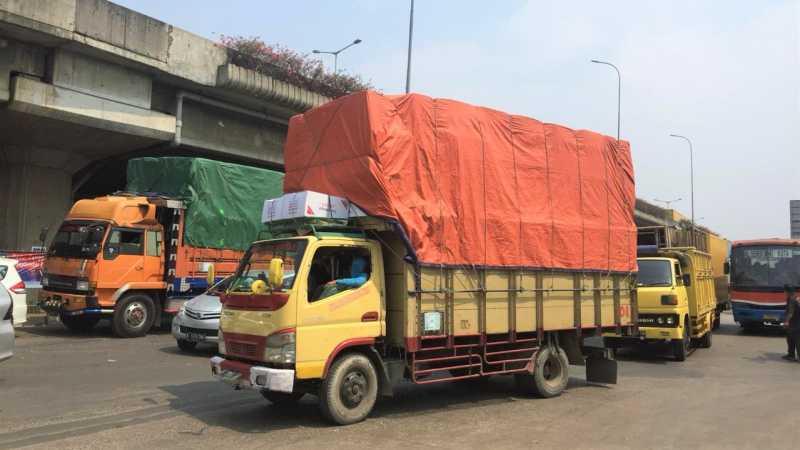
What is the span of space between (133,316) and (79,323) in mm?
1716

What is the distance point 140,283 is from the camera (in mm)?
14320

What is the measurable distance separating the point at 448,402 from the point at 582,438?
222 cm

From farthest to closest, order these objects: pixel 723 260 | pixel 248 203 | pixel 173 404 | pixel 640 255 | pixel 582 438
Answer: pixel 723 260 < pixel 248 203 < pixel 640 255 < pixel 173 404 < pixel 582 438

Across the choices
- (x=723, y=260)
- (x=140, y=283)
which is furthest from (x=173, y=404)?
(x=723, y=260)

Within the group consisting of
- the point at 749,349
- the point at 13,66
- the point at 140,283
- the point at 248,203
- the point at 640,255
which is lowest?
the point at 749,349

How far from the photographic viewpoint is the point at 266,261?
7.13m

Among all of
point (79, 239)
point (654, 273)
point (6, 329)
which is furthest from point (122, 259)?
point (654, 273)

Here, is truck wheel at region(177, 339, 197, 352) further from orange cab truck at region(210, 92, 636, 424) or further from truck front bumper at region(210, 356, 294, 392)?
truck front bumper at region(210, 356, 294, 392)

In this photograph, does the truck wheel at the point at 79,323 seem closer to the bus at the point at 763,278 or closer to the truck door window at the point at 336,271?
the truck door window at the point at 336,271

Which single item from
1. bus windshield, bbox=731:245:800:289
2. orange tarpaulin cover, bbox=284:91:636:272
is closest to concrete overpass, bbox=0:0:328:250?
orange tarpaulin cover, bbox=284:91:636:272

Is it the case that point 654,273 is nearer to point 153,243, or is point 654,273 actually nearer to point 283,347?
point 283,347

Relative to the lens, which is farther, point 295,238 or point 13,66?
point 13,66

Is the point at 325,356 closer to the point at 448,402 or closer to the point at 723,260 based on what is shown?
the point at 448,402

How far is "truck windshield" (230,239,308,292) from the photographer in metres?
6.56
